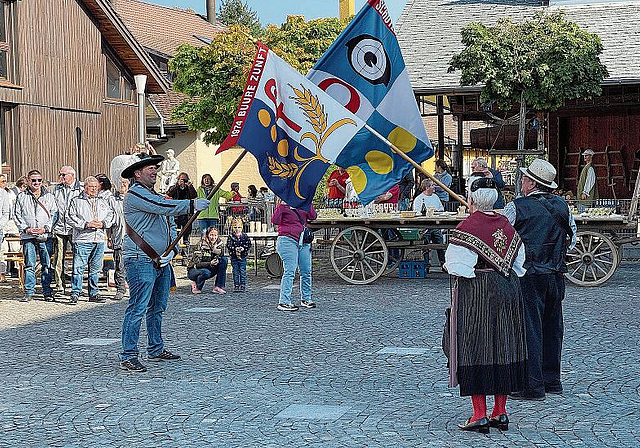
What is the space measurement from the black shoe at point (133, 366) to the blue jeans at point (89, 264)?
5.62 m

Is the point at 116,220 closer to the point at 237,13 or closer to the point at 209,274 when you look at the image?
the point at 209,274

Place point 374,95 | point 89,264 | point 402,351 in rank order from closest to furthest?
point 402,351 < point 374,95 < point 89,264

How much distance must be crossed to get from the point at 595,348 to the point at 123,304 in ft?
22.1

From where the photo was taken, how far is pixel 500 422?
6.97 metres

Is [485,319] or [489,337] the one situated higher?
[485,319]

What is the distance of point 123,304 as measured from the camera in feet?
46.7

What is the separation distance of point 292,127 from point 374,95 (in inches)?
38.7

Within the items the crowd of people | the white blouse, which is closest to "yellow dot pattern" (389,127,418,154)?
the crowd of people

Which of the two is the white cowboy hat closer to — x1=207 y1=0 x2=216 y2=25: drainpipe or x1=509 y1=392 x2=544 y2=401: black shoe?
x1=509 y1=392 x2=544 y2=401: black shoe

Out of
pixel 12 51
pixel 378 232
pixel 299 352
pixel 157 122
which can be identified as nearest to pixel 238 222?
pixel 378 232

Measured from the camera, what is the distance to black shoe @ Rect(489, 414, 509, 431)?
6969 millimetres

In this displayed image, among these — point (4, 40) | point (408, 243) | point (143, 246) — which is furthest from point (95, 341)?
point (4, 40)

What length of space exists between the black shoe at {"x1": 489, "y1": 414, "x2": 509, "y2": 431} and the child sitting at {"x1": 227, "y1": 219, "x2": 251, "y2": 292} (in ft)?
28.5

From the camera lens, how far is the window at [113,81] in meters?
29.8
